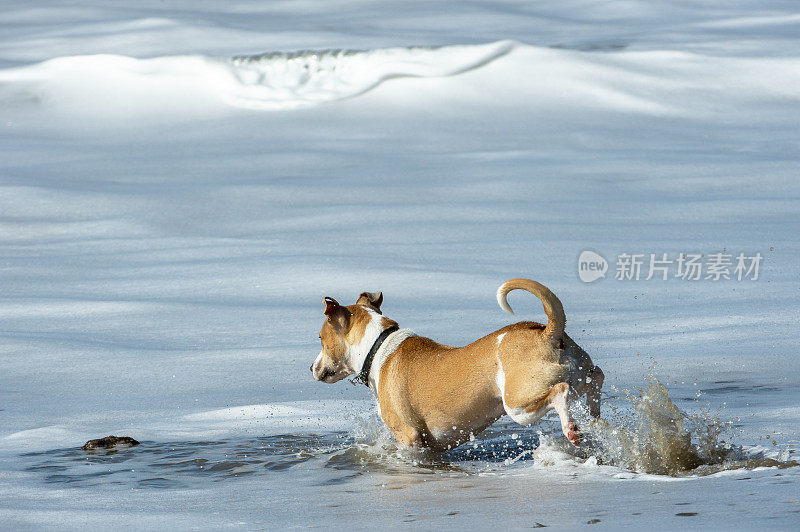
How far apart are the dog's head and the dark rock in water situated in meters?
0.92

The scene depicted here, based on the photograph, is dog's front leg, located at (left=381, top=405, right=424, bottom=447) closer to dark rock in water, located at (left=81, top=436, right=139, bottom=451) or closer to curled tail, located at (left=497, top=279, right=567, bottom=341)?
curled tail, located at (left=497, top=279, right=567, bottom=341)

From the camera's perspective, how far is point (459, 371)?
466 centimetres

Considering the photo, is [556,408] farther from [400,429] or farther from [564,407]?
[400,429]

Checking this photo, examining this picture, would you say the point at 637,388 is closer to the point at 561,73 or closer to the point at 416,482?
the point at 416,482

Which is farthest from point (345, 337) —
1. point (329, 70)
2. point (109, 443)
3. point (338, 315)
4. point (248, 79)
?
point (248, 79)

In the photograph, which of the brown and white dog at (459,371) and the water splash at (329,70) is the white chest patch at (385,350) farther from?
the water splash at (329,70)

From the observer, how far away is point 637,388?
18.2 ft

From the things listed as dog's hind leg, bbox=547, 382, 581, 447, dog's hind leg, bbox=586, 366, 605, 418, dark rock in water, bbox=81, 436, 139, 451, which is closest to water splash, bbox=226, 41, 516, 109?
dark rock in water, bbox=81, 436, 139, 451

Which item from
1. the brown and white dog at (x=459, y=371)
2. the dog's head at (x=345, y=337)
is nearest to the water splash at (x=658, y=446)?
the brown and white dog at (x=459, y=371)

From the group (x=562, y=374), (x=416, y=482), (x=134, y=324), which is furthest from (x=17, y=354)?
(x=562, y=374)

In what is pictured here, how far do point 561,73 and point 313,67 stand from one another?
3.55 m

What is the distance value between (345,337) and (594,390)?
1.34 metres

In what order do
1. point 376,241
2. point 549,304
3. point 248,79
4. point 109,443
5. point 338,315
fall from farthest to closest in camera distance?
point 248,79 → point 376,241 → point 338,315 → point 109,443 → point 549,304

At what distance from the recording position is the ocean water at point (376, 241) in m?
4.20
